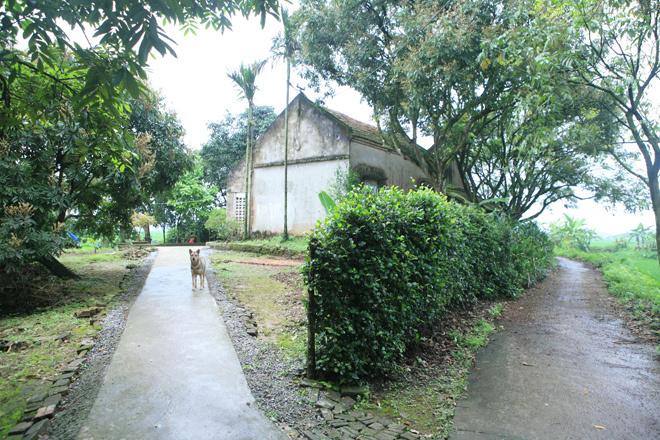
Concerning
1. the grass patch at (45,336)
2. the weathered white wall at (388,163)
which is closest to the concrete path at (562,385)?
the grass patch at (45,336)

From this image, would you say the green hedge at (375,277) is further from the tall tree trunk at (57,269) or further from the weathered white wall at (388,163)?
the weathered white wall at (388,163)

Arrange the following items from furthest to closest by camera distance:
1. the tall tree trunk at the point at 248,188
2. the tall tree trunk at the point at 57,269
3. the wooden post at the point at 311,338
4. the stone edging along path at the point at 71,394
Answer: the tall tree trunk at the point at 248,188 → the tall tree trunk at the point at 57,269 → the wooden post at the point at 311,338 → the stone edging along path at the point at 71,394

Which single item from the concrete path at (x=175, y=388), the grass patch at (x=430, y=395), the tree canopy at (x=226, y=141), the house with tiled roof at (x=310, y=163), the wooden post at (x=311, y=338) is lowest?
the grass patch at (x=430, y=395)

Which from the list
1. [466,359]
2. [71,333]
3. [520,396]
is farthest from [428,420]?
[71,333]

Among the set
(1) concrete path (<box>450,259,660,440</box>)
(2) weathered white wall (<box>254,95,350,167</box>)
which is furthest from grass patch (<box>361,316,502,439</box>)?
(2) weathered white wall (<box>254,95,350,167</box>)

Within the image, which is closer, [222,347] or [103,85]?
[103,85]

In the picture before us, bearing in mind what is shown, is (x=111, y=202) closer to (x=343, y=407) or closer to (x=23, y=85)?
(x=23, y=85)

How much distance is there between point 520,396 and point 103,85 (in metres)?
5.41

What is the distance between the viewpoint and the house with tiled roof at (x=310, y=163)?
60.6 ft

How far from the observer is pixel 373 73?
46.6ft

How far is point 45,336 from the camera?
224 inches

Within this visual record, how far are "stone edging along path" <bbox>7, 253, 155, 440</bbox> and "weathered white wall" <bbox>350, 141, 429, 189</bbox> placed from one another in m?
14.0

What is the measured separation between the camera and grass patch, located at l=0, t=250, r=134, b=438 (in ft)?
13.1

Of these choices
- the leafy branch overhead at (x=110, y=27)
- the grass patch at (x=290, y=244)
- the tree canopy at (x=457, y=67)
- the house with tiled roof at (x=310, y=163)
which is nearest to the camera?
the leafy branch overhead at (x=110, y=27)
